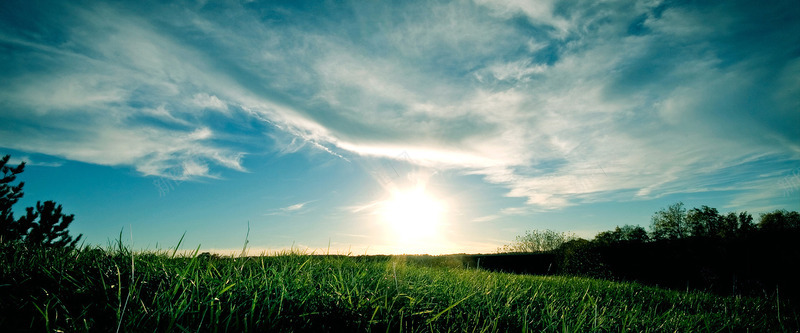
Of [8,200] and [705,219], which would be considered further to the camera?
[705,219]

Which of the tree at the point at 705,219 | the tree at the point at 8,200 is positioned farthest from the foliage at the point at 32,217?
the tree at the point at 705,219

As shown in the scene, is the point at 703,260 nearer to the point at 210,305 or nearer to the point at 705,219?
the point at 210,305

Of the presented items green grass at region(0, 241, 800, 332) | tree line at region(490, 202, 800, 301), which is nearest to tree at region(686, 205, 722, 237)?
tree line at region(490, 202, 800, 301)

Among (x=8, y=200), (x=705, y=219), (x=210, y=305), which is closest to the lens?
(x=210, y=305)

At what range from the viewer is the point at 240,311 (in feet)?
5.72

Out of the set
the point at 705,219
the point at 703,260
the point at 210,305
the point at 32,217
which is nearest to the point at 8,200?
the point at 32,217

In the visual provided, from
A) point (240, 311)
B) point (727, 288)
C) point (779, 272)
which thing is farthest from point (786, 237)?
point (240, 311)

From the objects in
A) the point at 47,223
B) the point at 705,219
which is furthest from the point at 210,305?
the point at 705,219

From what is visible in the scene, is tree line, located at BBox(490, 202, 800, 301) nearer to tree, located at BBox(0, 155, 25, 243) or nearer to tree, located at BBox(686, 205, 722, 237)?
tree, located at BBox(0, 155, 25, 243)

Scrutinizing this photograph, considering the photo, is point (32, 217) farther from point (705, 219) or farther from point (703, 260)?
point (705, 219)

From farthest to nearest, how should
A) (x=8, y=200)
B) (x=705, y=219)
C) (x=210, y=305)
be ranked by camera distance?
(x=705, y=219) < (x=8, y=200) < (x=210, y=305)

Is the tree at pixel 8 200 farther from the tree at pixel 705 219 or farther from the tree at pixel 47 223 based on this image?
the tree at pixel 705 219

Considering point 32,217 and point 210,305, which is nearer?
point 210,305

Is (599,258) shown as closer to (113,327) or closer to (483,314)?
(483,314)
